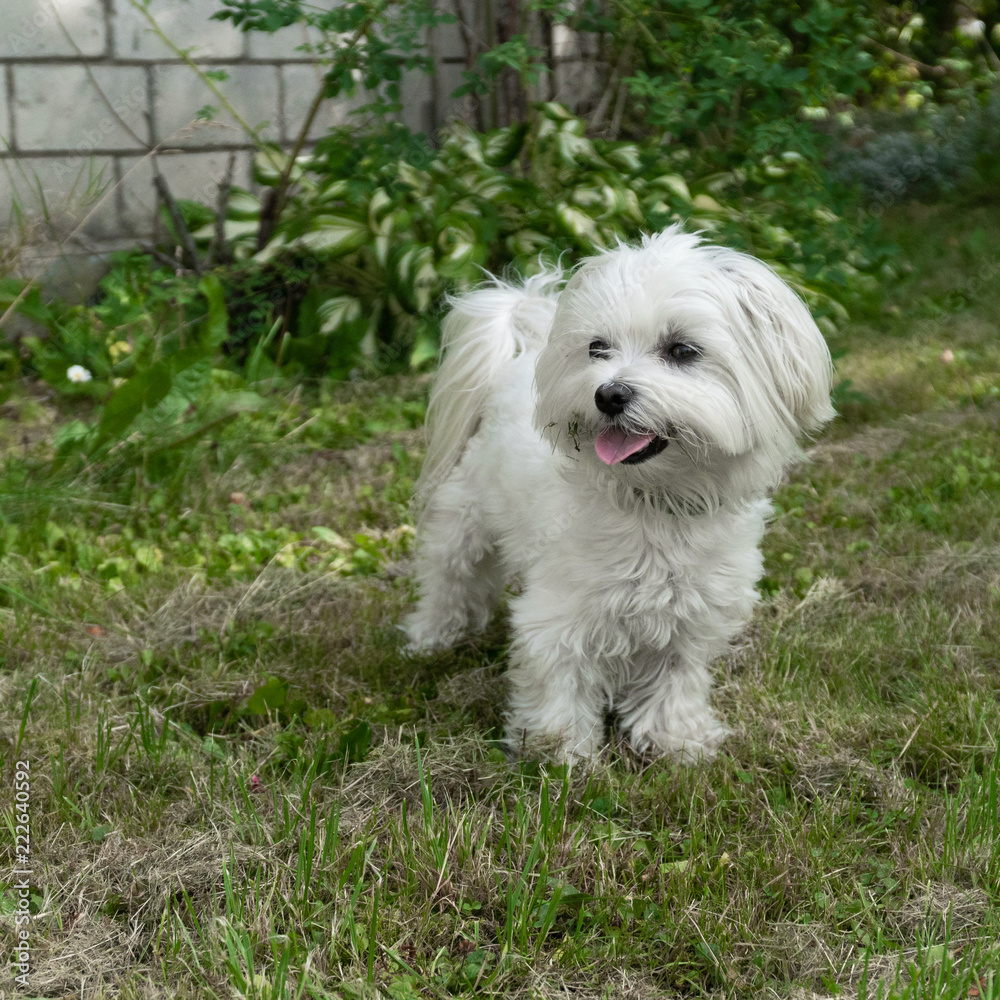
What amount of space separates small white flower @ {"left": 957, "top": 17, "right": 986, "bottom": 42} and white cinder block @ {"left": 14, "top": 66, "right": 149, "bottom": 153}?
7411 millimetres

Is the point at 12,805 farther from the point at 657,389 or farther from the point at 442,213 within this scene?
the point at 442,213

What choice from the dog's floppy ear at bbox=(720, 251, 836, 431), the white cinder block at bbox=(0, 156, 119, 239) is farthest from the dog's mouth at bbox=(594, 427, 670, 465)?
the white cinder block at bbox=(0, 156, 119, 239)

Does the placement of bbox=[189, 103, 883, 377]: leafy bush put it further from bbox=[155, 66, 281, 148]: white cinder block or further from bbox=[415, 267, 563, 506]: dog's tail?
bbox=[415, 267, 563, 506]: dog's tail

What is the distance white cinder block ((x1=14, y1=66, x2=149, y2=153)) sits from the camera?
16.5 ft

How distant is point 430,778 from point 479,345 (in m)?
1.19

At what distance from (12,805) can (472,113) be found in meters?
4.92

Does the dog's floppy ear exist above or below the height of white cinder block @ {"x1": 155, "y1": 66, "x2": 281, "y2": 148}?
above

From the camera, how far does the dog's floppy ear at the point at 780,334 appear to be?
85.8 inches

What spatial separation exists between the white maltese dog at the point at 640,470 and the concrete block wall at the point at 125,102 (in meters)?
3.05

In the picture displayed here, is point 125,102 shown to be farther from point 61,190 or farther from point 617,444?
point 617,444

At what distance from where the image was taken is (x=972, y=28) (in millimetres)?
9328

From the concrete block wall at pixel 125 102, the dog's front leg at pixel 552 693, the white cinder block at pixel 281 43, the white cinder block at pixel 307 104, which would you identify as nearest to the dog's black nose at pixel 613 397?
the dog's front leg at pixel 552 693

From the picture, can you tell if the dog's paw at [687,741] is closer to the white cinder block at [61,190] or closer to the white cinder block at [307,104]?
the white cinder block at [61,190]

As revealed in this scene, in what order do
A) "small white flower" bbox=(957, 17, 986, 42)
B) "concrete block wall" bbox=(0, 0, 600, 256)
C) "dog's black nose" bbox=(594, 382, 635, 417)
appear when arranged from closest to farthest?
"dog's black nose" bbox=(594, 382, 635, 417) → "concrete block wall" bbox=(0, 0, 600, 256) → "small white flower" bbox=(957, 17, 986, 42)
